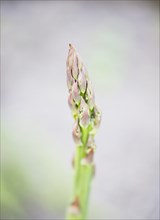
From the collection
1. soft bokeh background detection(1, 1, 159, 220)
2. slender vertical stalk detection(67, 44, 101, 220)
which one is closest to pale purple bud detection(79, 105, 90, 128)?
slender vertical stalk detection(67, 44, 101, 220)

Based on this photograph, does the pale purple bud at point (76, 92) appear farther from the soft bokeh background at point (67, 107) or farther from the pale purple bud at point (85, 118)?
the soft bokeh background at point (67, 107)

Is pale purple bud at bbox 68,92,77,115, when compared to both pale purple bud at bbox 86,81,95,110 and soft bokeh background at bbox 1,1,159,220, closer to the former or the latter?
pale purple bud at bbox 86,81,95,110

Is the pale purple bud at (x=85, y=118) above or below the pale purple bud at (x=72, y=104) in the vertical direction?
below

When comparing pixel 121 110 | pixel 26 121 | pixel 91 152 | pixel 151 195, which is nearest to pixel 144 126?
pixel 121 110

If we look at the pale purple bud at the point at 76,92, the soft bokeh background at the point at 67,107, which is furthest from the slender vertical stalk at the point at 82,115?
the soft bokeh background at the point at 67,107

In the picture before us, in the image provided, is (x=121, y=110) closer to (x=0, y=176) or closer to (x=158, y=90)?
(x=158, y=90)

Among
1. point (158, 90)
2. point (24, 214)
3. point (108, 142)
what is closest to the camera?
point (24, 214)
